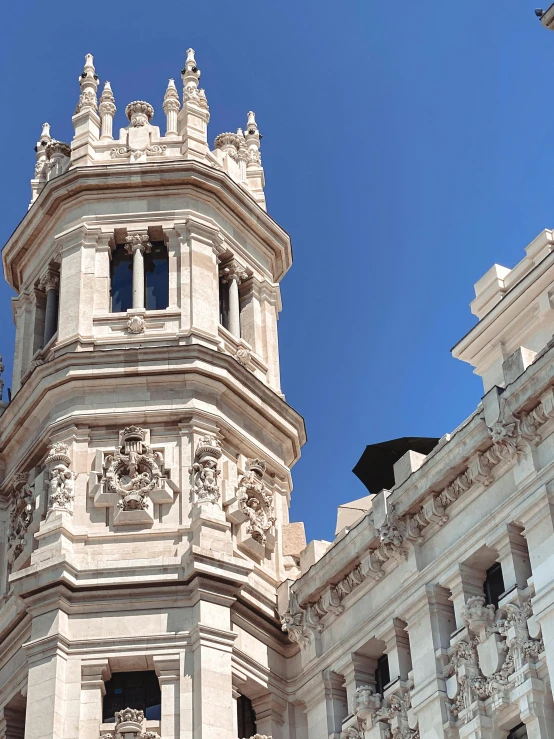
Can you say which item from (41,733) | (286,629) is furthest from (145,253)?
(41,733)

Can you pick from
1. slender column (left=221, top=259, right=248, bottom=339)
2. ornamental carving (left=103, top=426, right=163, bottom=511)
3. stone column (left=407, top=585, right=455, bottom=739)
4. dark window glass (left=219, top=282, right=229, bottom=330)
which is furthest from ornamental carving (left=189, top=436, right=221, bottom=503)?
stone column (left=407, top=585, right=455, bottom=739)

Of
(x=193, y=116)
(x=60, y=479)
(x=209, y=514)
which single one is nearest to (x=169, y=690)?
(x=209, y=514)

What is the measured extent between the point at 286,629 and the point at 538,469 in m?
7.78

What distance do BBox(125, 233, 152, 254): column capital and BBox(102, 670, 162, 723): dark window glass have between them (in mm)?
11210

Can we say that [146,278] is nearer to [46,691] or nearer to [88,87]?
[88,87]

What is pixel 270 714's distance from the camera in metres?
34.9

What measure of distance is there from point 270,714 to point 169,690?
2647 millimetres

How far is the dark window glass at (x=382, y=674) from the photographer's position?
33.6m

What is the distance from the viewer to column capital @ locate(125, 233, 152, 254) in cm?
4122

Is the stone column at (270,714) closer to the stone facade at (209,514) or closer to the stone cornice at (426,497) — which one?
the stone facade at (209,514)

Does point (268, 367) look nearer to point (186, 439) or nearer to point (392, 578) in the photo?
point (186, 439)

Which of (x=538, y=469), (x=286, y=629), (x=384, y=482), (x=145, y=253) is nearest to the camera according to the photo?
(x=538, y=469)

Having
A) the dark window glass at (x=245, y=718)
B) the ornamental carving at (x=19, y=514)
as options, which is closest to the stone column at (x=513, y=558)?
the dark window glass at (x=245, y=718)

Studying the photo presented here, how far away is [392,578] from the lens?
3359 cm
